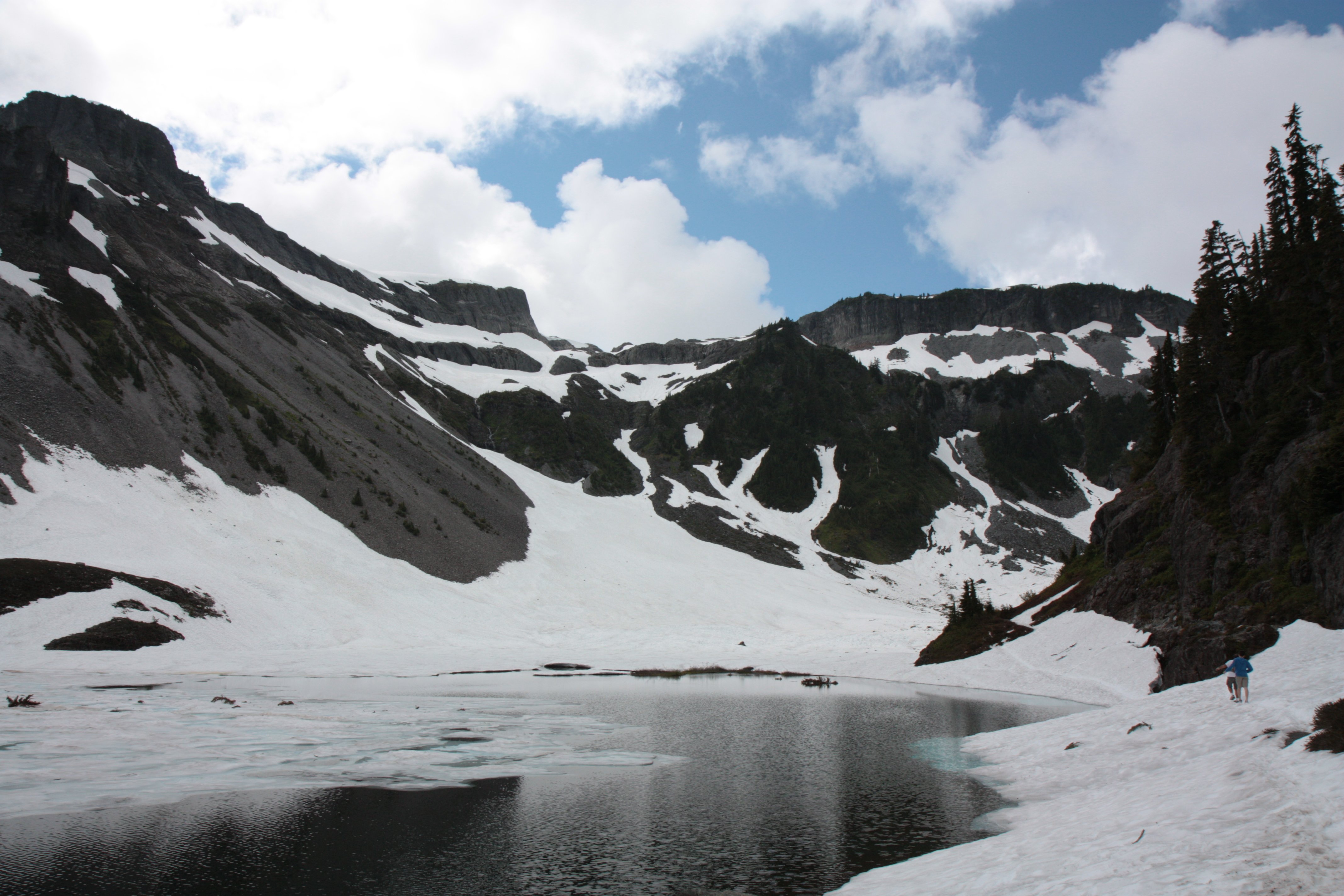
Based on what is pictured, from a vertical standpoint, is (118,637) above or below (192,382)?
below

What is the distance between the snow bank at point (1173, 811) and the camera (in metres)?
8.73

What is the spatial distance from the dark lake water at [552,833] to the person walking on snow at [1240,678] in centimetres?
769

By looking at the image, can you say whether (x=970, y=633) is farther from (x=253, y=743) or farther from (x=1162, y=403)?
(x=253, y=743)

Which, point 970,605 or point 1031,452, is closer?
point 970,605

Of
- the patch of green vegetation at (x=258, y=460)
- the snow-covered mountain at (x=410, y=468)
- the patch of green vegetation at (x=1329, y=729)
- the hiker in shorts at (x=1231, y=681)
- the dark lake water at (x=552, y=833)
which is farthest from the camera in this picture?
the patch of green vegetation at (x=258, y=460)

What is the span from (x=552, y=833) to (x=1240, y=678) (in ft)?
61.7

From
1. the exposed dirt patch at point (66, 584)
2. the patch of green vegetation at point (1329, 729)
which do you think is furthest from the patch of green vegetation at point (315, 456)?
the patch of green vegetation at point (1329, 729)

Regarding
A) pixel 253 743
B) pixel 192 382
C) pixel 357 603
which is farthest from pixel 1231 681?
pixel 192 382

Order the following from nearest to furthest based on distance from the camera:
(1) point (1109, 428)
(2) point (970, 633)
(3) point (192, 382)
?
(2) point (970, 633) → (3) point (192, 382) → (1) point (1109, 428)

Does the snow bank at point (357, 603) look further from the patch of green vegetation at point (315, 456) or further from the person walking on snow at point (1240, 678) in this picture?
the person walking on snow at point (1240, 678)

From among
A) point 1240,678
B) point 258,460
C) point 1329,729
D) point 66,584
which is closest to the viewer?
point 1329,729

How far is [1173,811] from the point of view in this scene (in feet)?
39.1

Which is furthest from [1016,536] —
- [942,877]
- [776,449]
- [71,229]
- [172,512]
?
[71,229]

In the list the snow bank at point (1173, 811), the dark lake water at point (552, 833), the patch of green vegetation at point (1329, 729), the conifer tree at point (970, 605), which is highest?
the conifer tree at point (970, 605)
